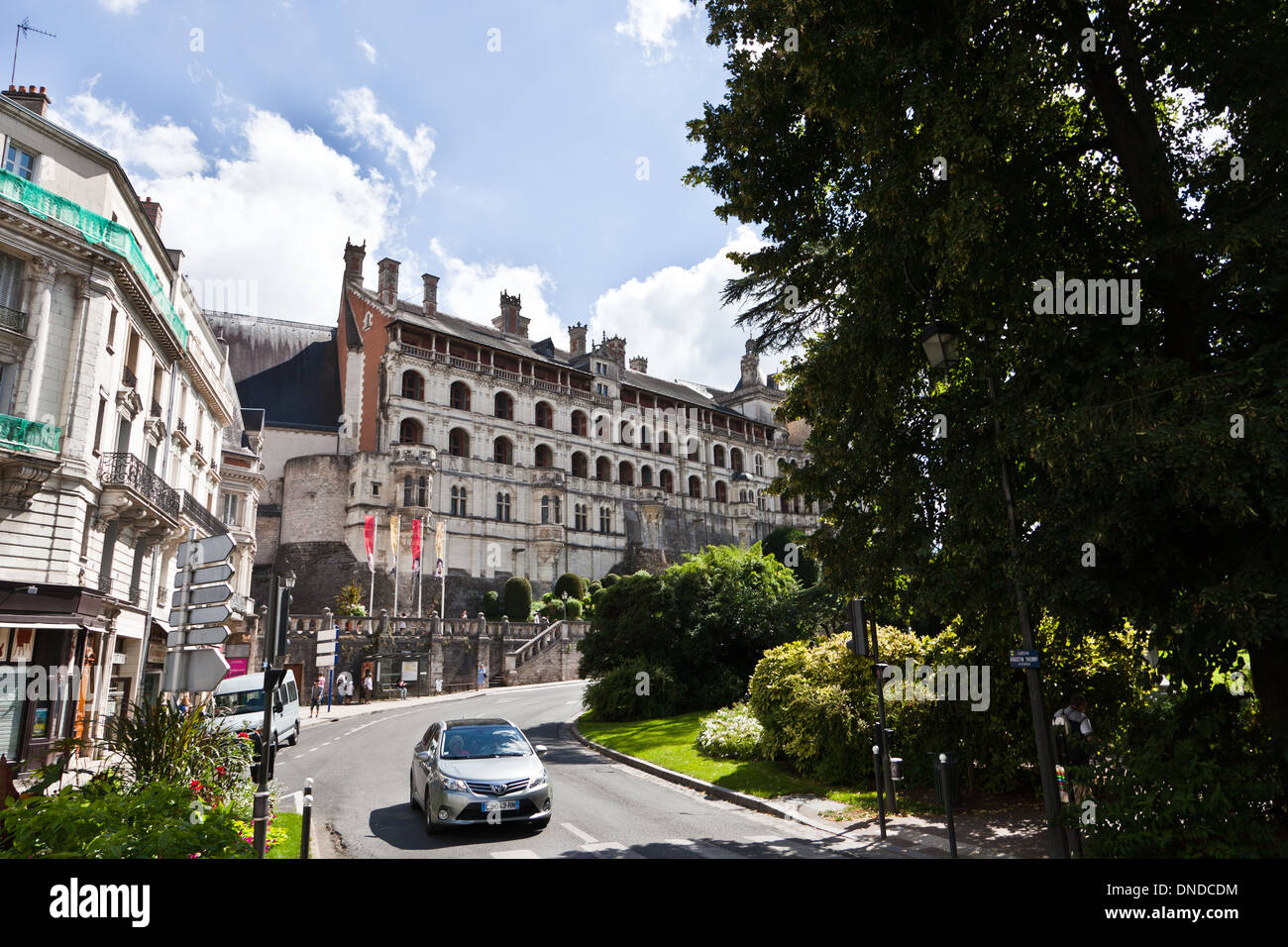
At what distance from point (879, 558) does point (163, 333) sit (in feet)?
79.4

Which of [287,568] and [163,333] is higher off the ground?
[163,333]

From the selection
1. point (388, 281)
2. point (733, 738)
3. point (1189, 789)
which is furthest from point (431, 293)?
point (1189, 789)

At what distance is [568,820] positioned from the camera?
11.4 meters

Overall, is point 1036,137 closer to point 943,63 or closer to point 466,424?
point 943,63

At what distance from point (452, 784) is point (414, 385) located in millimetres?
44956

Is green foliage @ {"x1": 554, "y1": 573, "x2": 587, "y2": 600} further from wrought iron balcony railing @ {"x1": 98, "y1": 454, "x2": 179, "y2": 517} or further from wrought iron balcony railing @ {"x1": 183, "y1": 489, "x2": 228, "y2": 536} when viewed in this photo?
wrought iron balcony railing @ {"x1": 98, "y1": 454, "x2": 179, "y2": 517}

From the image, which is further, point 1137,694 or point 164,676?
point 1137,694

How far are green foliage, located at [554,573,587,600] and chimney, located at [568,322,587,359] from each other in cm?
2233

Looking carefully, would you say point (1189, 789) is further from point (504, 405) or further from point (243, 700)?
point (504, 405)

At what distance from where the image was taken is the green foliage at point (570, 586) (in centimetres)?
5278

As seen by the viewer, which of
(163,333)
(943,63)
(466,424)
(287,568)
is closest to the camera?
(943,63)

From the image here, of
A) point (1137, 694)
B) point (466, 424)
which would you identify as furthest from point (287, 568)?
point (1137, 694)

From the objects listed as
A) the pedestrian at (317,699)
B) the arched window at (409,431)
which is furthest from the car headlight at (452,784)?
the arched window at (409,431)
